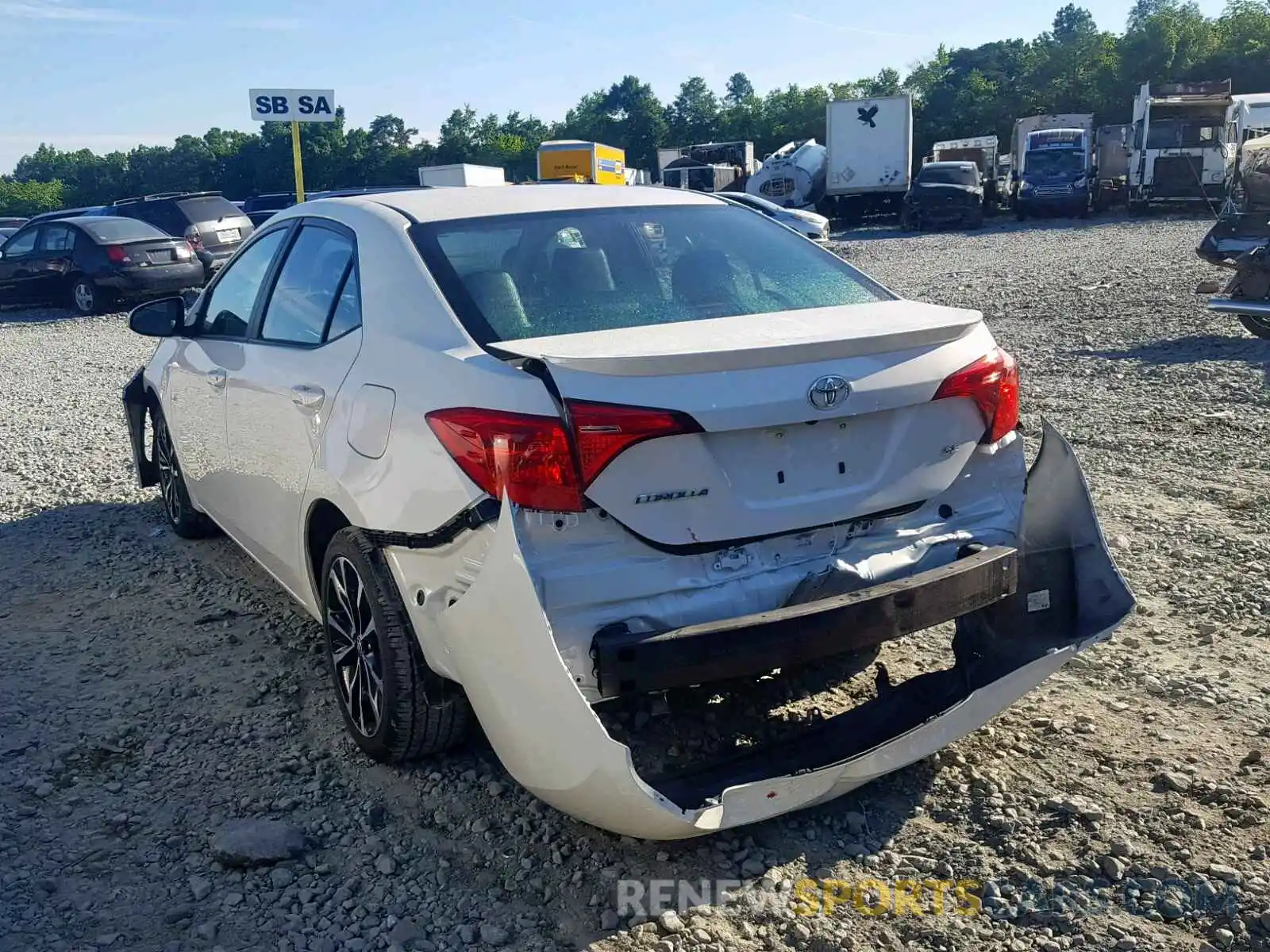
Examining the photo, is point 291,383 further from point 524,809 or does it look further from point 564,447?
point 524,809

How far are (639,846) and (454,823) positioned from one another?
0.55 metres

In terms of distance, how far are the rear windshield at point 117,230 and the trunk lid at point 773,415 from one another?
15921mm

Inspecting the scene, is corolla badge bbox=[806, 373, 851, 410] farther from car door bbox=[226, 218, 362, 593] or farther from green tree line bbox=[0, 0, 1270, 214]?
green tree line bbox=[0, 0, 1270, 214]

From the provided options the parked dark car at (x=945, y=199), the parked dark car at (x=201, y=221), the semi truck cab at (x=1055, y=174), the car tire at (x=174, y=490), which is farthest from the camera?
the semi truck cab at (x=1055, y=174)

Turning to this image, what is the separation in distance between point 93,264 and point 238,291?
13.8 m

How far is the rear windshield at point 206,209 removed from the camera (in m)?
19.0

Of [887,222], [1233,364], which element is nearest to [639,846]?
[1233,364]

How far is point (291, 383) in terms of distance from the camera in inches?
151

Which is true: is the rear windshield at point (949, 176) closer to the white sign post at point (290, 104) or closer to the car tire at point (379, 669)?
the white sign post at point (290, 104)

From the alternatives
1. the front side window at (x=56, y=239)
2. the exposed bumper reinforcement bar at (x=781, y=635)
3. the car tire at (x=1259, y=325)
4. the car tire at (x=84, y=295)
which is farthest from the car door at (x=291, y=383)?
the front side window at (x=56, y=239)

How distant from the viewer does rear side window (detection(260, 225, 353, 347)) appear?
12.5 ft

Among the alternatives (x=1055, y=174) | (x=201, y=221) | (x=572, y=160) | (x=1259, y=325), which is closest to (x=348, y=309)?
(x=1259, y=325)

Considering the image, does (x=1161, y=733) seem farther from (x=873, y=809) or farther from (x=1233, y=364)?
(x=1233, y=364)

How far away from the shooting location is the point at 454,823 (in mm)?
3242
